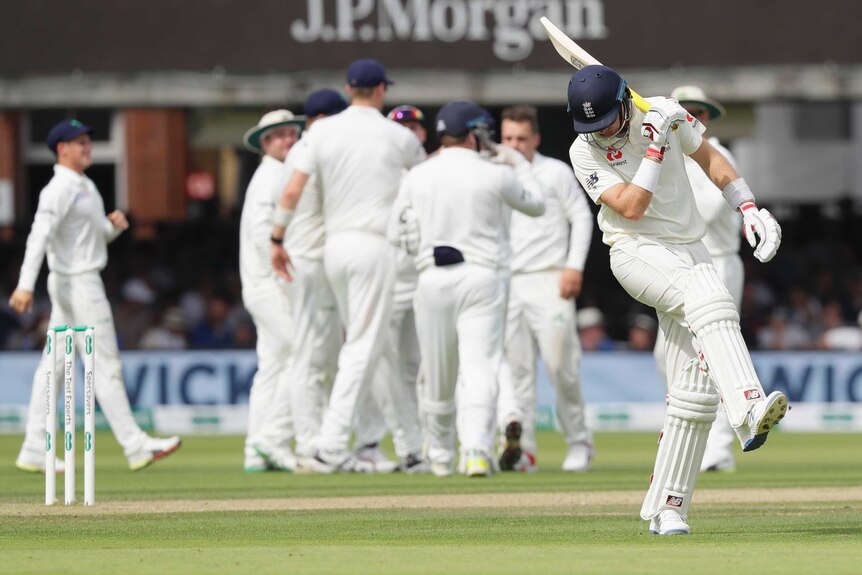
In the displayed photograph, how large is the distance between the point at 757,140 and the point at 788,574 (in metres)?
20.8

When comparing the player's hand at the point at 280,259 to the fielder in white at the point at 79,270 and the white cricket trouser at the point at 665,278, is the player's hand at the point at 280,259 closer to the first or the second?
the fielder in white at the point at 79,270

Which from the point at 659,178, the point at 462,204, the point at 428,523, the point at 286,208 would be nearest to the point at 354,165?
the point at 286,208

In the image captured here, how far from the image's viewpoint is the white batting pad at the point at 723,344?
645 centimetres

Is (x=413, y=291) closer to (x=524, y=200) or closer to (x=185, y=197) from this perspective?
(x=524, y=200)

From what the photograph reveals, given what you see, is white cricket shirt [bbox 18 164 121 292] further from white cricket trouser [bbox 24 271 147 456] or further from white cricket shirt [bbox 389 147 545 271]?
white cricket shirt [bbox 389 147 545 271]

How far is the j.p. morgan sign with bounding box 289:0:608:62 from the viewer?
15.8m

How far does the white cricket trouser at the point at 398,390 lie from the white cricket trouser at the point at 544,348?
2.12ft

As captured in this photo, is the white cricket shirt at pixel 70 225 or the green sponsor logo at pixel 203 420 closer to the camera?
the white cricket shirt at pixel 70 225

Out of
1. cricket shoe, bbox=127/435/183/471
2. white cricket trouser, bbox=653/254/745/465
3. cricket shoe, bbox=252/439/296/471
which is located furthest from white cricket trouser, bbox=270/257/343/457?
white cricket trouser, bbox=653/254/745/465

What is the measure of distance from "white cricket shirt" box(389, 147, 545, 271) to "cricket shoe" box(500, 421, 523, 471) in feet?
3.78

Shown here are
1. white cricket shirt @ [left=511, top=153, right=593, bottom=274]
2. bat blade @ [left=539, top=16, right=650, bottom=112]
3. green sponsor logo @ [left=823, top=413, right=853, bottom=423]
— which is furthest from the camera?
green sponsor logo @ [left=823, top=413, right=853, bottom=423]

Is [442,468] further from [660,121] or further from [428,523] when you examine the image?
[660,121]

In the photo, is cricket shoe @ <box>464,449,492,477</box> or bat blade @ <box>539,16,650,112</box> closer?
bat blade @ <box>539,16,650,112</box>

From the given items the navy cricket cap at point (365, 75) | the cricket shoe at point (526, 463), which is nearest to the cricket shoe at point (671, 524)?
the cricket shoe at point (526, 463)
